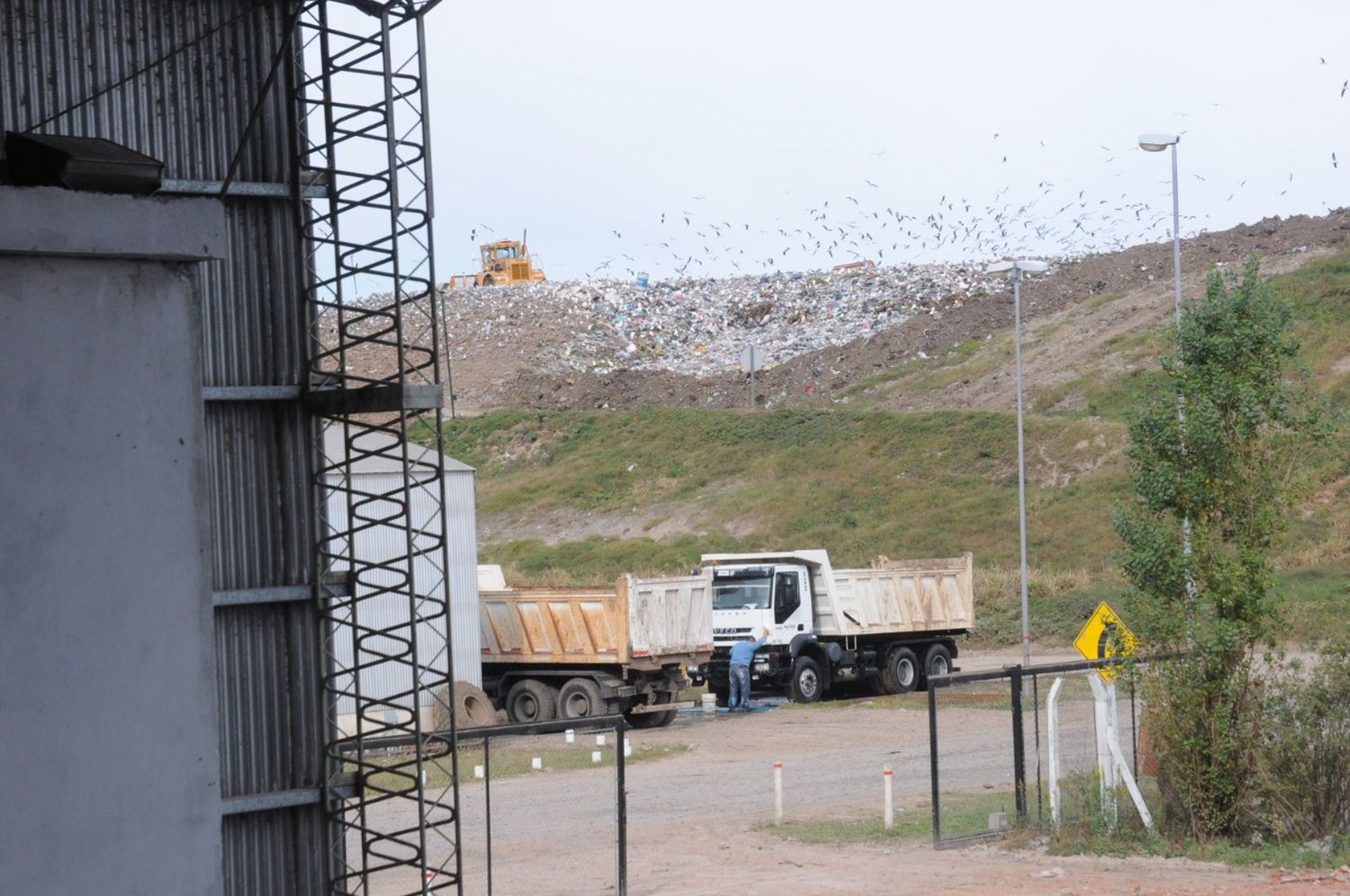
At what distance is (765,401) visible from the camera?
7375 cm

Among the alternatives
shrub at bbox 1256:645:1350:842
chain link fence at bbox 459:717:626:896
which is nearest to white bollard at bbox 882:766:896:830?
chain link fence at bbox 459:717:626:896

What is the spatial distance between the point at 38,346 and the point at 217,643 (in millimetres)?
4519

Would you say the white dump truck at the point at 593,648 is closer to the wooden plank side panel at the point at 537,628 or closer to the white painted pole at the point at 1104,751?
the wooden plank side panel at the point at 537,628

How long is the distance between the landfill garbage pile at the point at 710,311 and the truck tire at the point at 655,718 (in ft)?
162

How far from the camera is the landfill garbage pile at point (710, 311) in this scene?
81.9m

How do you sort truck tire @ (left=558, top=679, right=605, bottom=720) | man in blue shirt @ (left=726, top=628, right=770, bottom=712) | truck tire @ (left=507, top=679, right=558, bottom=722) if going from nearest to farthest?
truck tire @ (left=558, top=679, right=605, bottom=720) → truck tire @ (left=507, top=679, right=558, bottom=722) → man in blue shirt @ (left=726, top=628, right=770, bottom=712)

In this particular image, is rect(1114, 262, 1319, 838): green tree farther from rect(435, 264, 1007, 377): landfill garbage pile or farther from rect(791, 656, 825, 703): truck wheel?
rect(435, 264, 1007, 377): landfill garbage pile

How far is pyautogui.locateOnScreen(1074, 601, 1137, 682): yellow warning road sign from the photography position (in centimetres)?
1555

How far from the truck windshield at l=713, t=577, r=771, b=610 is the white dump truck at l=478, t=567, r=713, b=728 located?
2287 mm

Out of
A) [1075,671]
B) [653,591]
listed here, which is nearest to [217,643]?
[1075,671]

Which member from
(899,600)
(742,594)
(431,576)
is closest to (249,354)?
(431,576)

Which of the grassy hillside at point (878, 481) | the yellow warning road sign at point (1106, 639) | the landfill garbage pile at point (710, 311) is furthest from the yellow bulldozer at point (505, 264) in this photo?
the yellow warning road sign at point (1106, 639)

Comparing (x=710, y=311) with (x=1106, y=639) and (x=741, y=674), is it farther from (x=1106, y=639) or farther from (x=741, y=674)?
(x=1106, y=639)

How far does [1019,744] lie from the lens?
16438mm
